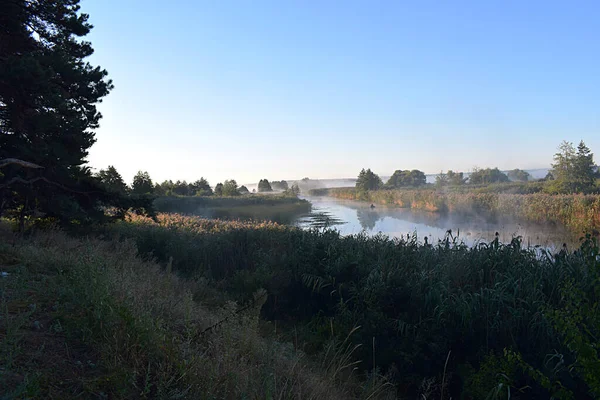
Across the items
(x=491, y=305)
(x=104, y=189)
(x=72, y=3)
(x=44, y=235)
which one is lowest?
(x=491, y=305)

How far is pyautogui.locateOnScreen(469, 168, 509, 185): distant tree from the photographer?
178 feet

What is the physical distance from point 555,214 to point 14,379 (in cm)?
2155

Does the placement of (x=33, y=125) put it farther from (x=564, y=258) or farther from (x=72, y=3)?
(x=564, y=258)

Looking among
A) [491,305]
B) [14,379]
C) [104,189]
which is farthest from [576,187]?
[14,379]

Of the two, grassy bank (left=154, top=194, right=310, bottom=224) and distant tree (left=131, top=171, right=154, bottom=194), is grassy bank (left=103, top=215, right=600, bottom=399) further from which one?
distant tree (left=131, top=171, right=154, bottom=194)

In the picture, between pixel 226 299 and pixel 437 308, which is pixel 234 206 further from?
pixel 437 308

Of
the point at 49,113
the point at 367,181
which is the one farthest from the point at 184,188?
the point at 49,113

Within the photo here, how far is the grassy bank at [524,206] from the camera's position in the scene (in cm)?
1668

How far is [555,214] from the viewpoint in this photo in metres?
18.2

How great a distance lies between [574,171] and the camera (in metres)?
27.1

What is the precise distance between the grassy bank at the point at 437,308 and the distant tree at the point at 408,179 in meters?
50.8

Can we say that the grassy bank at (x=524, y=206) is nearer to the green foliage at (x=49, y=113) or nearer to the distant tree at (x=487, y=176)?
the green foliage at (x=49, y=113)

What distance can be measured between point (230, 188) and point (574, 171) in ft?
116

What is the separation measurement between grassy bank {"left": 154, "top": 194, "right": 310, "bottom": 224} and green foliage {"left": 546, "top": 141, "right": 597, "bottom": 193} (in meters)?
19.8
